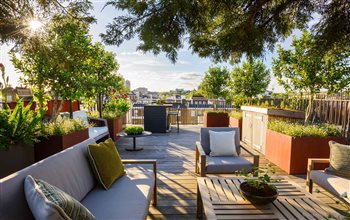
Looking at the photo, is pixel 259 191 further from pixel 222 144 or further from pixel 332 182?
pixel 222 144

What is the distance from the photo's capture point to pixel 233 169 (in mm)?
2934

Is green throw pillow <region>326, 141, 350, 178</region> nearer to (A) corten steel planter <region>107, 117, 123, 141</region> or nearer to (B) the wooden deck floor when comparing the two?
(B) the wooden deck floor

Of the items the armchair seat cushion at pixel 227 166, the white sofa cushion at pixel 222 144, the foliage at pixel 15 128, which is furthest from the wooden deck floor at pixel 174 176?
the foliage at pixel 15 128

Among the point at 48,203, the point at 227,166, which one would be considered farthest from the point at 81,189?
the point at 227,166

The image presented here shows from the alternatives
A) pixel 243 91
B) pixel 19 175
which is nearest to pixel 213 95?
pixel 243 91

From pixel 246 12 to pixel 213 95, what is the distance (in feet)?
25.6

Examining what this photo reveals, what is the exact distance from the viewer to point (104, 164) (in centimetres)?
215

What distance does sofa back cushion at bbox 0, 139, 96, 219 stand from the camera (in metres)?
1.16

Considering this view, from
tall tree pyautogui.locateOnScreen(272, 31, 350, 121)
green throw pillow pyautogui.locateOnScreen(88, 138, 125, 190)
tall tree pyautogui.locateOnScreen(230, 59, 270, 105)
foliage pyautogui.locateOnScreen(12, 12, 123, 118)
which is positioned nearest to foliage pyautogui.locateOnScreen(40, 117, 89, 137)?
foliage pyautogui.locateOnScreen(12, 12, 123, 118)

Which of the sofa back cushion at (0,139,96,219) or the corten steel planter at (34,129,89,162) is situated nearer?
the sofa back cushion at (0,139,96,219)

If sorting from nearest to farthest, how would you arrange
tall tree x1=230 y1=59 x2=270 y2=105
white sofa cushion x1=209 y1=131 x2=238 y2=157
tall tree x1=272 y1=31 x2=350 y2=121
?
white sofa cushion x1=209 y1=131 x2=238 y2=157, tall tree x1=272 y1=31 x2=350 y2=121, tall tree x1=230 y1=59 x2=270 y2=105

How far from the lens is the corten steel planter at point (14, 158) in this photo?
7.82ft

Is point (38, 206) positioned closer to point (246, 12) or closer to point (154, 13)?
point (154, 13)

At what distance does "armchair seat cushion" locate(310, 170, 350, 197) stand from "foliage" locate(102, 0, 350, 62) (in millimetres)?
1526
